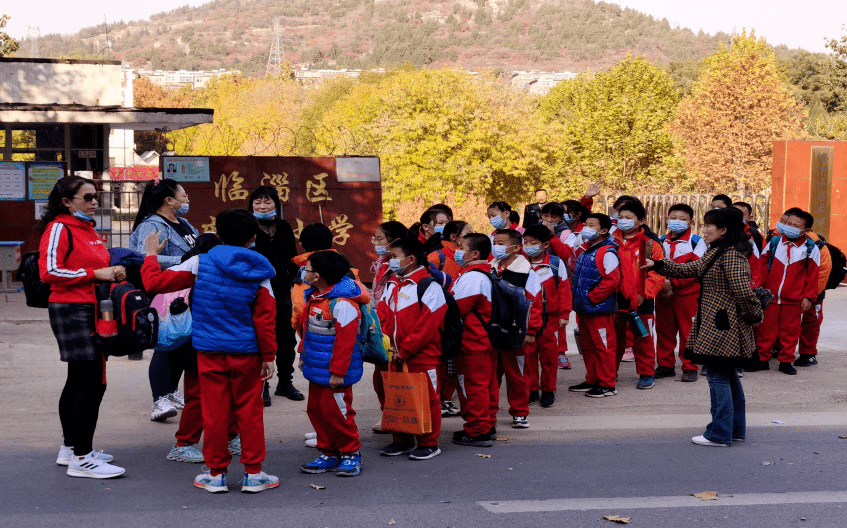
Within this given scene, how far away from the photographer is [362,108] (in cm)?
5222

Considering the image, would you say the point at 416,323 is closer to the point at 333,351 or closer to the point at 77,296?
the point at 333,351

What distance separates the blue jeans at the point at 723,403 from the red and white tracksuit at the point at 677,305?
2233 mm

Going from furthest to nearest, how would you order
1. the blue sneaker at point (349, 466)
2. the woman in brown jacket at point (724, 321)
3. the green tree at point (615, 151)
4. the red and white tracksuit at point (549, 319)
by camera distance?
the green tree at point (615, 151)
the red and white tracksuit at point (549, 319)
the woman in brown jacket at point (724, 321)
the blue sneaker at point (349, 466)

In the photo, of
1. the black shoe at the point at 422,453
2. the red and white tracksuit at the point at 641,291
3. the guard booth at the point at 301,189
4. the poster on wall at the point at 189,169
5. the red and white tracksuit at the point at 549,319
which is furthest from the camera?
the guard booth at the point at 301,189

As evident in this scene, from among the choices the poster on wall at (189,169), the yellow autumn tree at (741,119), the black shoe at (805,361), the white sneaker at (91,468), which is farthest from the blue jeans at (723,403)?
the yellow autumn tree at (741,119)

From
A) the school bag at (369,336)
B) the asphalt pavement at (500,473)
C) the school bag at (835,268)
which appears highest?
the school bag at (835,268)

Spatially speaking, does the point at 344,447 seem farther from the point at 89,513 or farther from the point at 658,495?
the point at 658,495

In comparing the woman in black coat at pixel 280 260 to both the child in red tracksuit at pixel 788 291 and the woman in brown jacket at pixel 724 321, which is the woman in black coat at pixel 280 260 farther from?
the child in red tracksuit at pixel 788 291

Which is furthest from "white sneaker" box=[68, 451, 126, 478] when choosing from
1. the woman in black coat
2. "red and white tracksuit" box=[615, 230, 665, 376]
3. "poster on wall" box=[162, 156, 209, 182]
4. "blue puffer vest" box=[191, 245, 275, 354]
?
"poster on wall" box=[162, 156, 209, 182]

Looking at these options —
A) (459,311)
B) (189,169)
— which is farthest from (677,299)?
(189,169)

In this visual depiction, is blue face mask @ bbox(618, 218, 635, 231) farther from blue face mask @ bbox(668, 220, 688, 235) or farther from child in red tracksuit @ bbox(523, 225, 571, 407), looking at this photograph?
child in red tracksuit @ bbox(523, 225, 571, 407)

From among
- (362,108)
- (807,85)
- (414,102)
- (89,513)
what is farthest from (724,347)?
(807,85)

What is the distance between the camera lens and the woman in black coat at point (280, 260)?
782 cm

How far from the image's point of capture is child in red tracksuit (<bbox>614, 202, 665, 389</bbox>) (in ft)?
30.0
